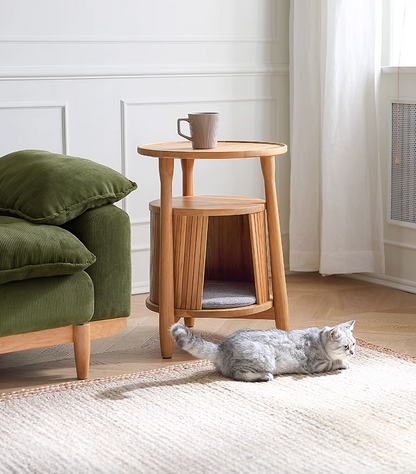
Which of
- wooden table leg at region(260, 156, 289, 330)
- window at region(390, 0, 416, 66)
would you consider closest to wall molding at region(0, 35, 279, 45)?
window at region(390, 0, 416, 66)

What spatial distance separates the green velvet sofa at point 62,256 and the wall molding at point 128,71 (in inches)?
29.5

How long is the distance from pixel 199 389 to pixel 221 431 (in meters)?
0.32

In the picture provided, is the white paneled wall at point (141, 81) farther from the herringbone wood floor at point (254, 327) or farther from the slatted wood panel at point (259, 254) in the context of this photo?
the slatted wood panel at point (259, 254)

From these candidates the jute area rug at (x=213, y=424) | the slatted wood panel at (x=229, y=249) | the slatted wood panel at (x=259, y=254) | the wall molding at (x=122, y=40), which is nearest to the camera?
the jute area rug at (x=213, y=424)

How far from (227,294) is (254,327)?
0.35 meters

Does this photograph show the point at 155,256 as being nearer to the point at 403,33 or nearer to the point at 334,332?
the point at 334,332

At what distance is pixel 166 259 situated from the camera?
8.75ft

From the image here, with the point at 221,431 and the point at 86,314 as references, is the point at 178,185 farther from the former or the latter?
the point at 221,431

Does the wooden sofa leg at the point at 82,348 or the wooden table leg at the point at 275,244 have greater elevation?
the wooden table leg at the point at 275,244

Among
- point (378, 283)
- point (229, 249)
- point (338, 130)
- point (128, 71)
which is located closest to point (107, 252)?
point (229, 249)

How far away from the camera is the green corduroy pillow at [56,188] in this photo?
2.42m

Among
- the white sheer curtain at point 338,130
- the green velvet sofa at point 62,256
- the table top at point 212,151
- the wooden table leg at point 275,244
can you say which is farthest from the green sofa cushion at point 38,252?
the white sheer curtain at point 338,130

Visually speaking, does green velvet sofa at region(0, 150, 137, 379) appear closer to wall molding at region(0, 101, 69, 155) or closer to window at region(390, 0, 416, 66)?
wall molding at region(0, 101, 69, 155)

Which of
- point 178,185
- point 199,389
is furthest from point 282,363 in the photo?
point 178,185
